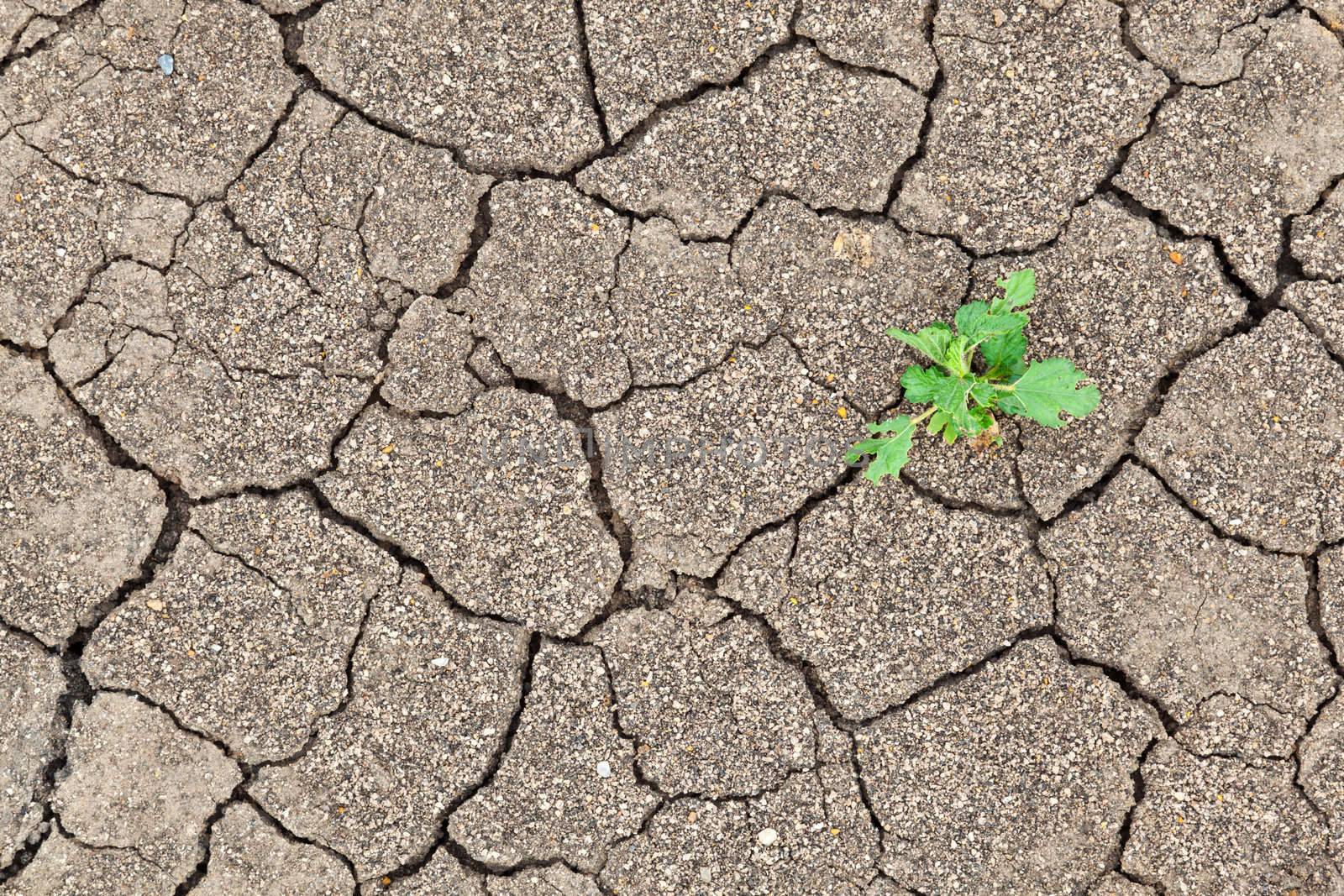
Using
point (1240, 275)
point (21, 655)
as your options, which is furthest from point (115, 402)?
point (1240, 275)

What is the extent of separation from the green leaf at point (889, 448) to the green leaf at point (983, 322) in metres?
0.30

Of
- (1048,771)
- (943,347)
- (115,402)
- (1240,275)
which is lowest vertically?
(1048,771)

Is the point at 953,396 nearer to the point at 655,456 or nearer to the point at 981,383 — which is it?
the point at 981,383

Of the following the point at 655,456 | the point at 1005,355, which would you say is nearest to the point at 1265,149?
the point at 1005,355

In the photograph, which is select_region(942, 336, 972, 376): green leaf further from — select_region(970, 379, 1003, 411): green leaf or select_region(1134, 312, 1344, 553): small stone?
select_region(1134, 312, 1344, 553): small stone

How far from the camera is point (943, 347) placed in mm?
2906

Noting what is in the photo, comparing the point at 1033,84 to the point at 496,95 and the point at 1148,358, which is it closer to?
the point at 1148,358

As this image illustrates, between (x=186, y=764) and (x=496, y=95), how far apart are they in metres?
2.20

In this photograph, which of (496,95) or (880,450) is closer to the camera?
(880,450)

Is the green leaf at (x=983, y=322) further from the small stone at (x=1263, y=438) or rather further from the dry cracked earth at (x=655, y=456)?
A: the small stone at (x=1263, y=438)

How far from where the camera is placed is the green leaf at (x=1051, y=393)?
2.78 m

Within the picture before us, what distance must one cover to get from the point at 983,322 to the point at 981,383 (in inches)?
6.9

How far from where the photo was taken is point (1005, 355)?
2.92 meters

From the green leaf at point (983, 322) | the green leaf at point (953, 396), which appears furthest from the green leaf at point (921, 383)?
the green leaf at point (983, 322)
